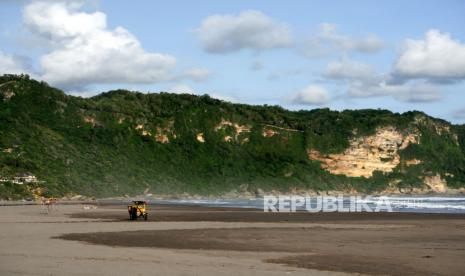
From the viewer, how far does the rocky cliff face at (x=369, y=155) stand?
128500 millimetres

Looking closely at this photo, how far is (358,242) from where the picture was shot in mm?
26703

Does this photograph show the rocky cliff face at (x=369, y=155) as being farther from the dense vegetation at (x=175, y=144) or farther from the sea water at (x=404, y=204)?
the sea water at (x=404, y=204)

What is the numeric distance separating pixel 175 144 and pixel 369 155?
37173 mm

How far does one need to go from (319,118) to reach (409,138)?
18.2 metres

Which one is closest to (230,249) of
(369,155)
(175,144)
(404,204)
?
(404,204)

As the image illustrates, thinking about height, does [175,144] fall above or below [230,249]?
above

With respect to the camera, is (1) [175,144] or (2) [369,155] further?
(2) [369,155]

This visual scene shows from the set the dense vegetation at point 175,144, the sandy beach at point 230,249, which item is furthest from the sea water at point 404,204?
the sandy beach at point 230,249

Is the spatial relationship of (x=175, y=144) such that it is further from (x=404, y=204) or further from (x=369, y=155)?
(x=404, y=204)

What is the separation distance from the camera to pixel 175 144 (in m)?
120

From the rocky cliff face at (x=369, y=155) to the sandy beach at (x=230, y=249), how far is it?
92.1 meters

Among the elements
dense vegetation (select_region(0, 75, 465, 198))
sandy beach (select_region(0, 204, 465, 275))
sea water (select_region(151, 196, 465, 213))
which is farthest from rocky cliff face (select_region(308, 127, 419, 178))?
sandy beach (select_region(0, 204, 465, 275))

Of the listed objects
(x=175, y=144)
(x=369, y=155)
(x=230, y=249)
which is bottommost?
(x=230, y=249)

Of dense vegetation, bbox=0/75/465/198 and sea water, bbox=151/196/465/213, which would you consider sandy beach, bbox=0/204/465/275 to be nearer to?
sea water, bbox=151/196/465/213
